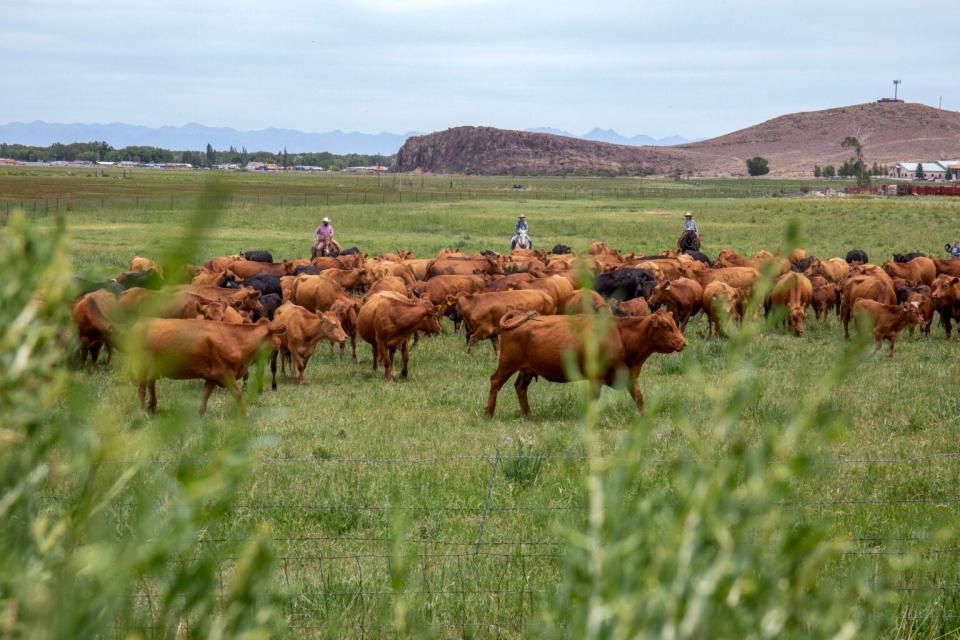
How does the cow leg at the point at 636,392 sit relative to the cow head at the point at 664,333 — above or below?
below

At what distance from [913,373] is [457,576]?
10.9 meters

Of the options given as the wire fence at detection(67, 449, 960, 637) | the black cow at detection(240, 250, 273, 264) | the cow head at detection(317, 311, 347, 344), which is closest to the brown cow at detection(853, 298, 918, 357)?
the wire fence at detection(67, 449, 960, 637)

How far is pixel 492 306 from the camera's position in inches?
685

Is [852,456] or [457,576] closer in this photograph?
[457,576]

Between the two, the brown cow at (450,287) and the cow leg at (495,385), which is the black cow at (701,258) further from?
the cow leg at (495,385)

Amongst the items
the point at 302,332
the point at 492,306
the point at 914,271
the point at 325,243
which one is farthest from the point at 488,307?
the point at 325,243

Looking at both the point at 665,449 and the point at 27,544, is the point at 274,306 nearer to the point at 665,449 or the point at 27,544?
the point at 665,449

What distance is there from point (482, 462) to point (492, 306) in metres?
7.51

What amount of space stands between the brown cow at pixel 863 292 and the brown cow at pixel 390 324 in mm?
8494

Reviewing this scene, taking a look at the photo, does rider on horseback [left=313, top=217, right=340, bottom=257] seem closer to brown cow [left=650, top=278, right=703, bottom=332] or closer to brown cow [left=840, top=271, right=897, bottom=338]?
brown cow [left=650, top=278, right=703, bottom=332]

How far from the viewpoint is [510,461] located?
9.77 meters

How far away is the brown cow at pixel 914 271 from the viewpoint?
2517 centimetres

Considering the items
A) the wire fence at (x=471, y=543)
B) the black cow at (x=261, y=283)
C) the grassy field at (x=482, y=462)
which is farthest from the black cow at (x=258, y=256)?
the wire fence at (x=471, y=543)

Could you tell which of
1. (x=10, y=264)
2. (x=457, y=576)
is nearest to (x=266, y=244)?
(x=457, y=576)
